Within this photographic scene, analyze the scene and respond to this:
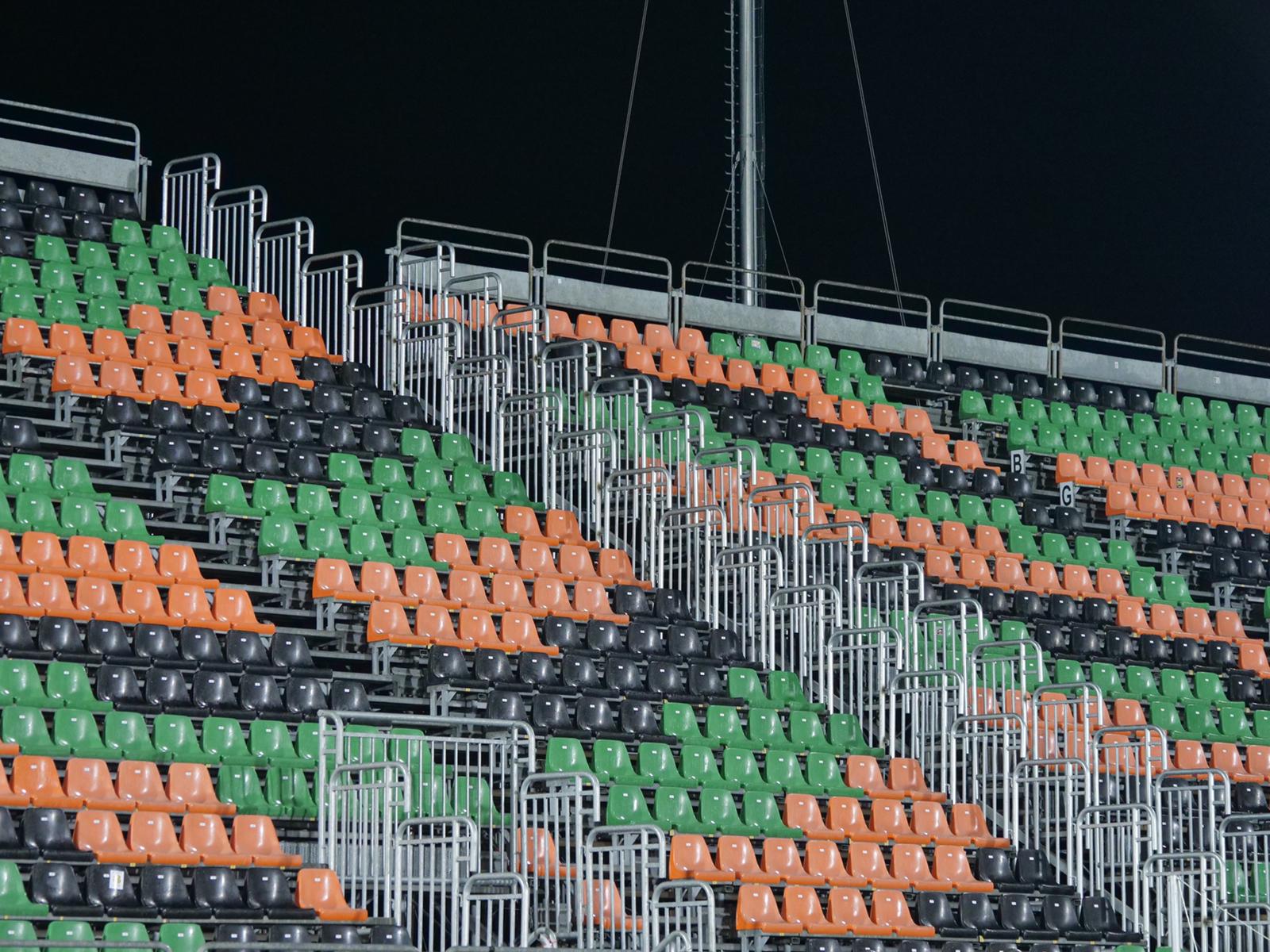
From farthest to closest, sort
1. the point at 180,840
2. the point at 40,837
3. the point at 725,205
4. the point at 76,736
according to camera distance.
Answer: the point at 725,205
the point at 76,736
the point at 180,840
the point at 40,837

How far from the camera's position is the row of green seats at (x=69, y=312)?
14656mm

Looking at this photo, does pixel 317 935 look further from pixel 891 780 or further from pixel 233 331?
pixel 233 331

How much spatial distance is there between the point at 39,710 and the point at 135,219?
7.19m

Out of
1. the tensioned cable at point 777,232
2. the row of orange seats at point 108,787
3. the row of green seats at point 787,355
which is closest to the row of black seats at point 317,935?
the row of orange seats at point 108,787

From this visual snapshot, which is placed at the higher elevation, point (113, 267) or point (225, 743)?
point (113, 267)

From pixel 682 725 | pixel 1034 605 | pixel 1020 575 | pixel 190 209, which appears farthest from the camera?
pixel 190 209

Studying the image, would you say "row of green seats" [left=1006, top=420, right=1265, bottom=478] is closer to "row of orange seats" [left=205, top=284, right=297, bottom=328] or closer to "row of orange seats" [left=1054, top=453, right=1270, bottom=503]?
"row of orange seats" [left=1054, top=453, right=1270, bottom=503]

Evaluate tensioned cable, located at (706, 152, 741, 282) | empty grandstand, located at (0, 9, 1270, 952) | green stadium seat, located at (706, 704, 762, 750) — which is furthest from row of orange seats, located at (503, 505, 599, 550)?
tensioned cable, located at (706, 152, 741, 282)

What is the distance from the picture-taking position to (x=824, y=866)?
478 inches

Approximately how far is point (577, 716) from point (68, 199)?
6824mm

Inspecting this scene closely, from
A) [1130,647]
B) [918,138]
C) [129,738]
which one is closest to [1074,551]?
[1130,647]

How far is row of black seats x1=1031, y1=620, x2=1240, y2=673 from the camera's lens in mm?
16000

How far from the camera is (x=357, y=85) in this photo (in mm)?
22500

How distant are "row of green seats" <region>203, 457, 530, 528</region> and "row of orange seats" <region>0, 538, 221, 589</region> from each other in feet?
2.03
